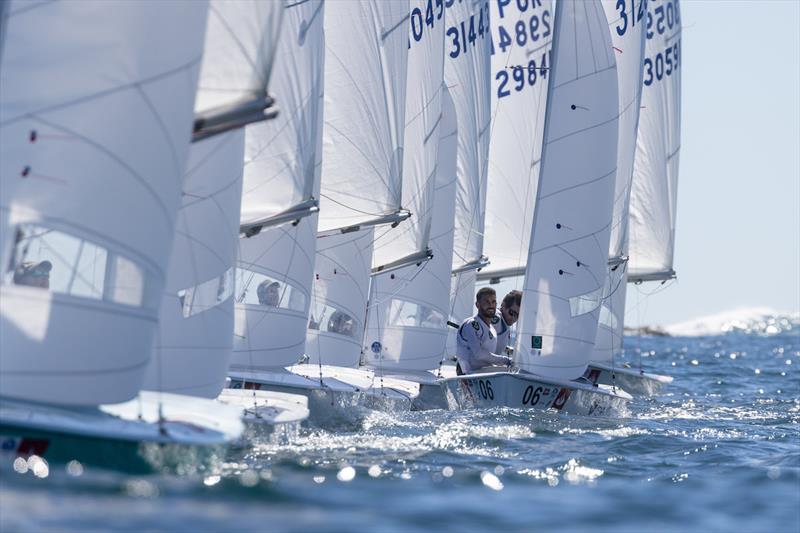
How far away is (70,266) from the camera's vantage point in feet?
24.1

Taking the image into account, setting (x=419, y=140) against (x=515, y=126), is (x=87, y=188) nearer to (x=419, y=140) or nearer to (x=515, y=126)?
(x=419, y=140)

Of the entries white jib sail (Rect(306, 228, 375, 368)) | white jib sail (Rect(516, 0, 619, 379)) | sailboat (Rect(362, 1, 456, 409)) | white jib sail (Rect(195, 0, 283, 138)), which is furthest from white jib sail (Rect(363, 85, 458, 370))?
white jib sail (Rect(195, 0, 283, 138))

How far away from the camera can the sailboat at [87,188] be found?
285 inches

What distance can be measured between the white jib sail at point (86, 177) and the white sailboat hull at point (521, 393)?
6302 millimetres

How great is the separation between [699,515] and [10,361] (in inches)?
143

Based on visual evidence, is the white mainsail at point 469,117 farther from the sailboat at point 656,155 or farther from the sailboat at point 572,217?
the sailboat at point 656,155

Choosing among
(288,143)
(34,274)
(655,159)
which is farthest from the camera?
(655,159)

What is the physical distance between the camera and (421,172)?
15.3 m

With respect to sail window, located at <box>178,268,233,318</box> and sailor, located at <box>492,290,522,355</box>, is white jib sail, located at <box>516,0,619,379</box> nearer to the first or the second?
sailor, located at <box>492,290,522,355</box>

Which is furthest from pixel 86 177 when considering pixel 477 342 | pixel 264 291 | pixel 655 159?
pixel 655 159

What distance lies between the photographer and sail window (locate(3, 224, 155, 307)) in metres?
7.29

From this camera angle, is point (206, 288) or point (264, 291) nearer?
point (206, 288)

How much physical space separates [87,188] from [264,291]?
4.80 m

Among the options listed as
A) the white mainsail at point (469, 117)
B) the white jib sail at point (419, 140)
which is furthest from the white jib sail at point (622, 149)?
the white jib sail at point (419, 140)
